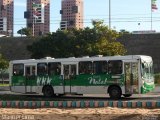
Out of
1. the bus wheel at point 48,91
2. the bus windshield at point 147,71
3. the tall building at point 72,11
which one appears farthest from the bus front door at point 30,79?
the tall building at point 72,11

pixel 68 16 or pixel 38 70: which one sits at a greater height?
pixel 68 16

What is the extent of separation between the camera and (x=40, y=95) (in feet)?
110

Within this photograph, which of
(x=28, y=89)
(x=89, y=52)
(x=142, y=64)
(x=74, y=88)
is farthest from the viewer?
(x=89, y=52)

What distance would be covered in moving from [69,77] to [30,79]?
334 centimetres

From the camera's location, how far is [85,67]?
29531mm

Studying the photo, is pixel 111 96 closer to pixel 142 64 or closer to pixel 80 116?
pixel 142 64

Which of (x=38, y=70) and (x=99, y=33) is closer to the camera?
(x=38, y=70)

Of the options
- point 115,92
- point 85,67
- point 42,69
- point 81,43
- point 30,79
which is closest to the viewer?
point 115,92

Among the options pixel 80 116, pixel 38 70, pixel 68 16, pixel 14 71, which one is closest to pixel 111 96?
pixel 38 70

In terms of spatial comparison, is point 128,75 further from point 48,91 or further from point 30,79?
point 30,79

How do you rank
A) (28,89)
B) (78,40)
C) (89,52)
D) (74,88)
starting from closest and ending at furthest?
(74,88) < (28,89) < (89,52) < (78,40)

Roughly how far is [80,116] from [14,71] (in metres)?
16.7

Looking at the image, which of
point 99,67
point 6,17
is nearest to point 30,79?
point 99,67

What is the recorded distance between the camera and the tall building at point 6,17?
103 meters
